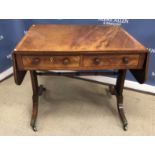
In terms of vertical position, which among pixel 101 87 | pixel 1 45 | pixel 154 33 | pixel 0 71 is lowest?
pixel 101 87

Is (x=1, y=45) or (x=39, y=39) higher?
(x=39, y=39)

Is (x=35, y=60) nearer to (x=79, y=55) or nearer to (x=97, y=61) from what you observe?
(x=79, y=55)

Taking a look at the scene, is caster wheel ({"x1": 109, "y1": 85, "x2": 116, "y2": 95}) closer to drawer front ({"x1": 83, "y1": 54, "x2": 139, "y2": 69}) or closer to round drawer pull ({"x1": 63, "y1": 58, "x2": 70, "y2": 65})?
drawer front ({"x1": 83, "y1": 54, "x2": 139, "y2": 69})

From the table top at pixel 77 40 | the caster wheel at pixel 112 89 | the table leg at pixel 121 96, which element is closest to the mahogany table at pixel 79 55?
the table top at pixel 77 40

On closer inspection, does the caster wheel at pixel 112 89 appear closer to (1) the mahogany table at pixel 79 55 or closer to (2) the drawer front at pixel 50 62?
(1) the mahogany table at pixel 79 55

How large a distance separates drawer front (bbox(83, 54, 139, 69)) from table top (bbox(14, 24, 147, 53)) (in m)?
0.05

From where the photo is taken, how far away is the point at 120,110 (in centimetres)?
189

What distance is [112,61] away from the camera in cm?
137

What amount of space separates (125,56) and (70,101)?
3.23ft

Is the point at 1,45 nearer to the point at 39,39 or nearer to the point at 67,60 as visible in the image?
the point at 39,39

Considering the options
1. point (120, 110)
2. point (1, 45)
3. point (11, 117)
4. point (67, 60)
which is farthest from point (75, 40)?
point (1, 45)

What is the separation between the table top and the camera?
1336mm
